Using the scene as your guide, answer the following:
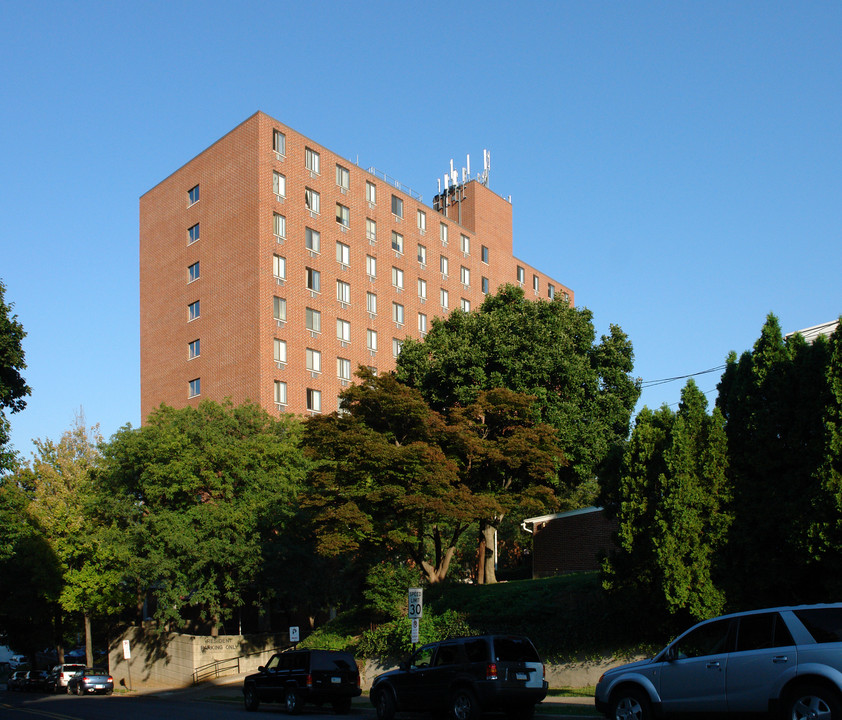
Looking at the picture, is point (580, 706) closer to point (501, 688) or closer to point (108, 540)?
point (501, 688)

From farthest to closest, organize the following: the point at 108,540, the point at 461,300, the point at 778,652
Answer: the point at 461,300, the point at 108,540, the point at 778,652

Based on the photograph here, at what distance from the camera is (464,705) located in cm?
1756

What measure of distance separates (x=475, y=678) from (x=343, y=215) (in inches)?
1765

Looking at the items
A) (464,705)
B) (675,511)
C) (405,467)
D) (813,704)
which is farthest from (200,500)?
(813,704)

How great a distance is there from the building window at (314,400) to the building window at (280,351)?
2724mm

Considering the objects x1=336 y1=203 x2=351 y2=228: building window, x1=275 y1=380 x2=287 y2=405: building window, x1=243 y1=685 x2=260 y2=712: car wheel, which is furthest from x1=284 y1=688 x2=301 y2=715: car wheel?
x1=336 y1=203 x2=351 y2=228: building window

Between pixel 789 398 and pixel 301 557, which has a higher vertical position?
pixel 789 398

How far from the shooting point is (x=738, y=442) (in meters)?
20.2

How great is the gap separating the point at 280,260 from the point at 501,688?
3943 centimetres

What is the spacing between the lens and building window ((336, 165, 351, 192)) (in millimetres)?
58781

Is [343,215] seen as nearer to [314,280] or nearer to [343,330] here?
[314,280]

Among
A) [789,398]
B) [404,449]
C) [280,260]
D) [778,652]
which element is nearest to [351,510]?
[404,449]

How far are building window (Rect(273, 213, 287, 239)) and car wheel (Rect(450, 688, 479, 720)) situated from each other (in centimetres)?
3933

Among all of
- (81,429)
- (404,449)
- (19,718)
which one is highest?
(81,429)
